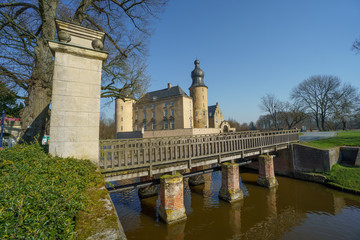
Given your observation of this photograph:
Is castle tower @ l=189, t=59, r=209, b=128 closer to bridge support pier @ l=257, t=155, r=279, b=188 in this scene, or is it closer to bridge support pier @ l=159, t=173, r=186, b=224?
bridge support pier @ l=257, t=155, r=279, b=188

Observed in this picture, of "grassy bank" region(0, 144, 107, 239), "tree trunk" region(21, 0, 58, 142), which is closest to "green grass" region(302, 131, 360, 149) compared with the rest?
"grassy bank" region(0, 144, 107, 239)

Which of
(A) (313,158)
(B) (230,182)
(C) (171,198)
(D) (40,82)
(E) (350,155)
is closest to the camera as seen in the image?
(D) (40,82)

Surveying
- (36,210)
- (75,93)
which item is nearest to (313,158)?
(75,93)

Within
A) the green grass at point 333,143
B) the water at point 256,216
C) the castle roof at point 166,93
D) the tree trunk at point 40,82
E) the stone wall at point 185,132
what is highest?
the castle roof at point 166,93

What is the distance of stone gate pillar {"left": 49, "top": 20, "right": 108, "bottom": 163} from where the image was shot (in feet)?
15.8

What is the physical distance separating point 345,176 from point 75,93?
18.0m

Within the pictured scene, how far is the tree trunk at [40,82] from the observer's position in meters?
6.98

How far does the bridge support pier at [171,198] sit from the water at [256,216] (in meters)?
0.34

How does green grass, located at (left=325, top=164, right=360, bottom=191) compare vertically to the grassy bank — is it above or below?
below

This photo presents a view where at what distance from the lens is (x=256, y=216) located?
8.26m

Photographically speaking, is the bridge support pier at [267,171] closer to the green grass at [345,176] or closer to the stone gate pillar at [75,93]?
the green grass at [345,176]

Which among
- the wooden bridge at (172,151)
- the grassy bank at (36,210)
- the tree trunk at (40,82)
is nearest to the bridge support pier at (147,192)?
the wooden bridge at (172,151)

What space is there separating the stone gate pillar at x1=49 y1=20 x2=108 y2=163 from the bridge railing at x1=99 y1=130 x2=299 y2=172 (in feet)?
4.33

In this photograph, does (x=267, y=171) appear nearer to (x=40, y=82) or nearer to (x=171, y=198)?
(x=171, y=198)
